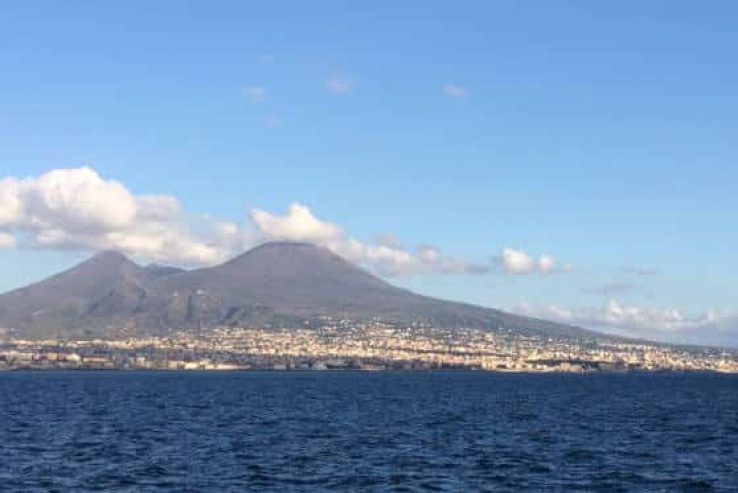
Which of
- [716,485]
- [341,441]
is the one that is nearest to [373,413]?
[341,441]

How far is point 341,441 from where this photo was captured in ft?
355

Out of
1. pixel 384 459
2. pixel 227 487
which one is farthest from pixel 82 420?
pixel 227 487

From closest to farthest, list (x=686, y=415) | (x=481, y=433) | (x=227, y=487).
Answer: (x=227, y=487), (x=481, y=433), (x=686, y=415)

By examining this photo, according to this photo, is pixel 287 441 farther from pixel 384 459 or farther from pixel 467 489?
pixel 467 489

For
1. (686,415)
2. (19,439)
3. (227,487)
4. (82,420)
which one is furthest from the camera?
(686,415)

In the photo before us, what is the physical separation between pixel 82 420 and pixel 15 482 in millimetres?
60093

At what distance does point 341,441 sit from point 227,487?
108 feet

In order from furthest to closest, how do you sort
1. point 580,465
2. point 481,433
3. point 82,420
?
point 82,420, point 481,433, point 580,465

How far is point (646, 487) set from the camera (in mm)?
78625

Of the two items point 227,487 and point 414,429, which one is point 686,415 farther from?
point 227,487

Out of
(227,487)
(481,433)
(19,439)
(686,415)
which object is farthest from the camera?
(686,415)

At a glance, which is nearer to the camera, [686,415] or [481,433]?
[481,433]

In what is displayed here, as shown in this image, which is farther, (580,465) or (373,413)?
(373,413)

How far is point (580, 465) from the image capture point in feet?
295
